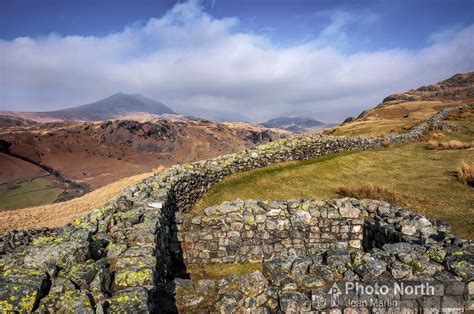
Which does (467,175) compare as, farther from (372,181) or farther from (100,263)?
(100,263)

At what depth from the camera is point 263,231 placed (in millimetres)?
9750

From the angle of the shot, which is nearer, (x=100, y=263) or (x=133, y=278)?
(x=133, y=278)

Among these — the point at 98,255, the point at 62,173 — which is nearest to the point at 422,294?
the point at 98,255

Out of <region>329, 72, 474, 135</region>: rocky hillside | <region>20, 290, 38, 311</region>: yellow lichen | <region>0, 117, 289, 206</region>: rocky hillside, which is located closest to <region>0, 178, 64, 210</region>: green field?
<region>0, 117, 289, 206</region>: rocky hillside

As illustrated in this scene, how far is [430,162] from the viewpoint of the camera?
72.4ft

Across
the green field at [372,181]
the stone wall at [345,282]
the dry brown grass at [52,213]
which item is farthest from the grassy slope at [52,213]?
the stone wall at [345,282]

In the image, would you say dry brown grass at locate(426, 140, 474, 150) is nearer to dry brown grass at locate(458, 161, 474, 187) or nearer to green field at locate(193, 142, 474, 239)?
green field at locate(193, 142, 474, 239)

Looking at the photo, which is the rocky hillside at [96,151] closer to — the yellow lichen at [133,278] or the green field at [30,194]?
the green field at [30,194]

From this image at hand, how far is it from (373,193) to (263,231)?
753 cm

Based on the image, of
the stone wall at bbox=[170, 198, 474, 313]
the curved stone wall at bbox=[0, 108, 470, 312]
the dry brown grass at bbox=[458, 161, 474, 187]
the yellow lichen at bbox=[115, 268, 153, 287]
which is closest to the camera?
the curved stone wall at bbox=[0, 108, 470, 312]

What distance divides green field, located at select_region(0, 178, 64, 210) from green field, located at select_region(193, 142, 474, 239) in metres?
18.0

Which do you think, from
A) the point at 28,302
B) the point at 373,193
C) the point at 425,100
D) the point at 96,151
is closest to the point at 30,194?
the point at 96,151

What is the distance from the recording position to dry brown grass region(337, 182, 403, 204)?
14.0m

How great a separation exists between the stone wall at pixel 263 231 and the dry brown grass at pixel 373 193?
16.0ft
